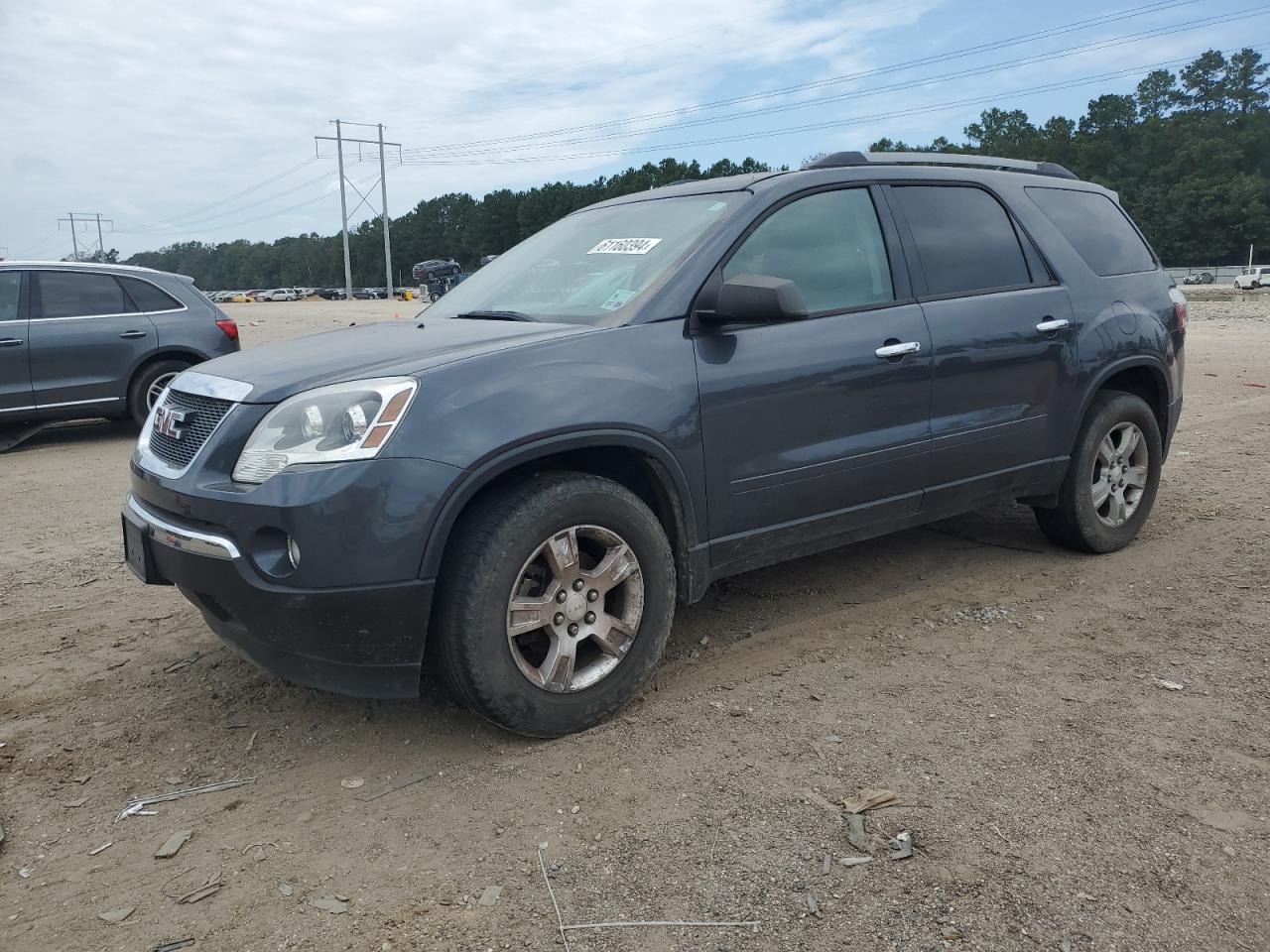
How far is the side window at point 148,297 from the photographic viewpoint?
31.3 ft

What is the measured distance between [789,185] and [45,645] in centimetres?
348

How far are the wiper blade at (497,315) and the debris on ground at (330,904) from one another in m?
2.10

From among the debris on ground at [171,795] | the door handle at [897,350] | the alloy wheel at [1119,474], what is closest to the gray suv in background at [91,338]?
the debris on ground at [171,795]

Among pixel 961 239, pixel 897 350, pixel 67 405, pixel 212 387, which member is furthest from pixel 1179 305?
pixel 67 405

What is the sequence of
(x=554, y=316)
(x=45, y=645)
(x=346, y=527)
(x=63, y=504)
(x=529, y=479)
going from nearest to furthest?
1. (x=346, y=527)
2. (x=529, y=479)
3. (x=554, y=316)
4. (x=45, y=645)
5. (x=63, y=504)

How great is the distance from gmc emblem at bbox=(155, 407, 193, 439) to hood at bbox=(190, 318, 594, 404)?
0.18 meters

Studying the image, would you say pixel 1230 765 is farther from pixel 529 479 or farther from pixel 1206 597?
pixel 529 479

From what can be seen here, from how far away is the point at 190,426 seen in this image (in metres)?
3.32

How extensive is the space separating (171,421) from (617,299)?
1561 mm

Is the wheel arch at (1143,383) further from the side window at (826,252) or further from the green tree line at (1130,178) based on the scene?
the green tree line at (1130,178)

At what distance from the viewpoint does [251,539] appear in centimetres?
294

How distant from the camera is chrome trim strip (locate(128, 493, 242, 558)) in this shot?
9.74 ft

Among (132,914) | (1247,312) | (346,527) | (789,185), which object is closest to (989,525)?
(789,185)

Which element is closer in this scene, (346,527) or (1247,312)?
(346,527)
